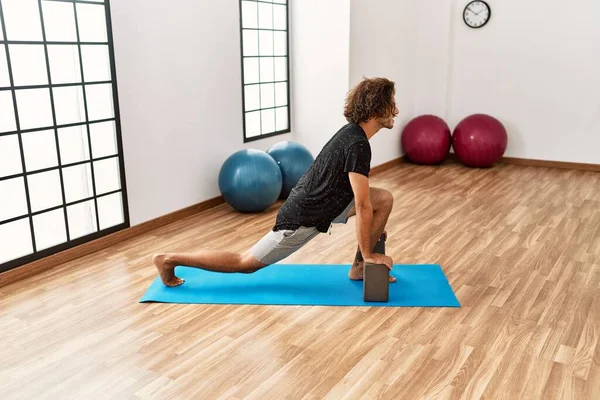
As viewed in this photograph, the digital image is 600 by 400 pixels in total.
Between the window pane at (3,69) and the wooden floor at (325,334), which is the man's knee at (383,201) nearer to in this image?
the wooden floor at (325,334)

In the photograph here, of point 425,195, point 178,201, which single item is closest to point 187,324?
point 178,201

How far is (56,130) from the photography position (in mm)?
3512

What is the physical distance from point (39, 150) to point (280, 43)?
9.06ft

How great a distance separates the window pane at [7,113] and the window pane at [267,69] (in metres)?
2.48

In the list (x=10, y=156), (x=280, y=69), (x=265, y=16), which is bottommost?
(x=10, y=156)

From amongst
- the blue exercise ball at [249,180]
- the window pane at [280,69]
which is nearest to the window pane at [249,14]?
the window pane at [280,69]

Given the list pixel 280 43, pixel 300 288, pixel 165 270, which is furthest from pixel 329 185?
pixel 280 43

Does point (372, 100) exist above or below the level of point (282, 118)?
above

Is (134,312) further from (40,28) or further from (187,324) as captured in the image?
(40,28)

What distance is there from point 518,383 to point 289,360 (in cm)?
90

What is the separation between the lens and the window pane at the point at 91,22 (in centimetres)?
360

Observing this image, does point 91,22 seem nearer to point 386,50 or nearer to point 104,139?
point 104,139

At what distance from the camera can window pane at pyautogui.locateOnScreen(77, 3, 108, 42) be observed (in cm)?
Answer: 360

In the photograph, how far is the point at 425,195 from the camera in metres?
5.29
